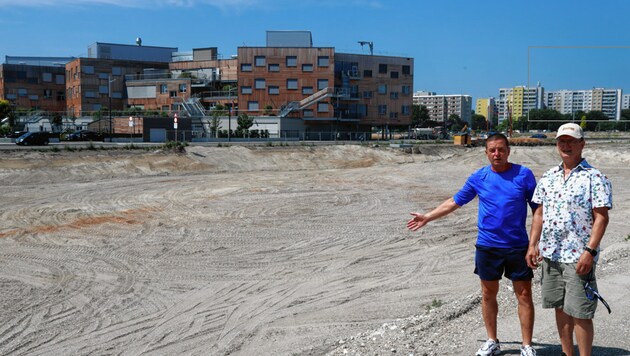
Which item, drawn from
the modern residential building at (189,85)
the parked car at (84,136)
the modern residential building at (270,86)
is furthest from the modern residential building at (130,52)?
the parked car at (84,136)

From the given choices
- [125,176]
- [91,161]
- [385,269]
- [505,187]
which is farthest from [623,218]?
[91,161]

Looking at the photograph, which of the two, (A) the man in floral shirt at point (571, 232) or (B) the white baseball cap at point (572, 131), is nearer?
(A) the man in floral shirt at point (571, 232)

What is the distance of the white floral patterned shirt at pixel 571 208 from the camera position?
5.04 metres

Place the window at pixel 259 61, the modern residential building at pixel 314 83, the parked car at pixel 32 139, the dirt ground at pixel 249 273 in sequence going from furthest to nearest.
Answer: the window at pixel 259 61
the modern residential building at pixel 314 83
the parked car at pixel 32 139
the dirt ground at pixel 249 273

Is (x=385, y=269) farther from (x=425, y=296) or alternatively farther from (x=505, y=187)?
(x=505, y=187)

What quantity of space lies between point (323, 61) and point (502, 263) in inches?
2941

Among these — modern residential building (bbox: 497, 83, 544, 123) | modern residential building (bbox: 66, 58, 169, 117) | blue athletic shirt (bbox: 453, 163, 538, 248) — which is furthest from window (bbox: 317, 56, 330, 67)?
blue athletic shirt (bbox: 453, 163, 538, 248)

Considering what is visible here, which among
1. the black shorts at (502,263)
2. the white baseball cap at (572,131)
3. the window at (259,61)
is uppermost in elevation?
the window at (259,61)

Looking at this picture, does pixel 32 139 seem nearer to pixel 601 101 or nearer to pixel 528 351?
pixel 528 351

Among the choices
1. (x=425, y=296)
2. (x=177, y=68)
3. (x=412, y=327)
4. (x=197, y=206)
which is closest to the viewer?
(x=412, y=327)

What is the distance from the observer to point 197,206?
22672mm

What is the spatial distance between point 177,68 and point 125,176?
62.3 meters

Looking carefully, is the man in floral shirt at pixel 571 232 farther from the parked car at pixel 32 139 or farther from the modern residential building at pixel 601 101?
the parked car at pixel 32 139

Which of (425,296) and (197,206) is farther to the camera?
(197,206)
